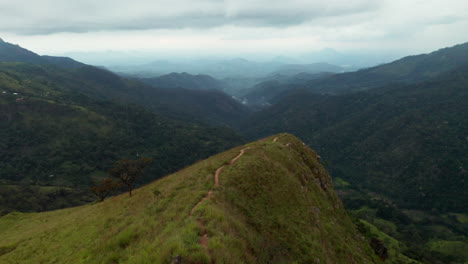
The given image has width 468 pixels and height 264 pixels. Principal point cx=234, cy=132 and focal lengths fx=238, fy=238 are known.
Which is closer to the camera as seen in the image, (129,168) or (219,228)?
(219,228)

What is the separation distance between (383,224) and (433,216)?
69.4 metres

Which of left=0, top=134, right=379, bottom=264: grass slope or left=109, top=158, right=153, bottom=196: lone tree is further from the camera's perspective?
left=109, top=158, right=153, bottom=196: lone tree

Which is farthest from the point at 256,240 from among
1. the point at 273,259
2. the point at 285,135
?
the point at 285,135

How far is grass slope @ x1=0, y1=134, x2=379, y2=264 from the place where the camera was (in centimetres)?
1523

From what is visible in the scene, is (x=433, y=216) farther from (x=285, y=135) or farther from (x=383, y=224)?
(x=285, y=135)

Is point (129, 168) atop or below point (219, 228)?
below

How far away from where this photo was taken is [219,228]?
16.7 metres

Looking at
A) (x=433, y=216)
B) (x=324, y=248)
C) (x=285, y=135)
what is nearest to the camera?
(x=324, y=248)

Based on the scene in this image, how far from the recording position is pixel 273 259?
61.7 feet

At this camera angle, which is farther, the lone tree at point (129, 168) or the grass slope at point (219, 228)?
the lone tree at point (129, 168)

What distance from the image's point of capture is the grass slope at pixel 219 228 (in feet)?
50.0

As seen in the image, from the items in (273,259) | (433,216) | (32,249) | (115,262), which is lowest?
(433,216)

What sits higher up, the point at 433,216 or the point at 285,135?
the point at 285,135

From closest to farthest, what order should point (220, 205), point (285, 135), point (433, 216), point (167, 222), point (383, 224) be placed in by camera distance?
point (167, 222) → point (220, 205) → point (285, 135) → point (383, 224) → point (433, 216)
